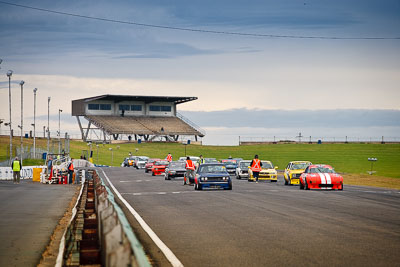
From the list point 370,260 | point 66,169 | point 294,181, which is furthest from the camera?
point 66,169

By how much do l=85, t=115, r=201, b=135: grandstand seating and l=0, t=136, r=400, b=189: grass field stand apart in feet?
11.4

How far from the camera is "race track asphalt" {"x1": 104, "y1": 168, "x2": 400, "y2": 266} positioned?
33.1 ft

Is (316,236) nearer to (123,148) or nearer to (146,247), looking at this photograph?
(146,247)

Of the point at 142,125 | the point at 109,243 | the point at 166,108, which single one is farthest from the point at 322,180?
the point at 166,108

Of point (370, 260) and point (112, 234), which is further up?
point (112, 234)

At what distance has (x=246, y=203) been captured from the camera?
22328 millimetres

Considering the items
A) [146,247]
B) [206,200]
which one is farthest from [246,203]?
[146,247]

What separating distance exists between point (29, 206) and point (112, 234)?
18.3 metres

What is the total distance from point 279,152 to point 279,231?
305 feet

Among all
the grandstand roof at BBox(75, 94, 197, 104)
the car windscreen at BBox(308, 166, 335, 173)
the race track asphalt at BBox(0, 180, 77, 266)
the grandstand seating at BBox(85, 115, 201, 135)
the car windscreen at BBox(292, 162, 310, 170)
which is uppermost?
the grandstand roof at BBox(75, 94, 197, 104)

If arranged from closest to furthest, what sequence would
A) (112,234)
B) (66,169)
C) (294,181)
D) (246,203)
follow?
(112,234) < (246,203) < (294,181) < (66,169)

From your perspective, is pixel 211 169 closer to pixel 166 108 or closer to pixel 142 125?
pixel 142 125

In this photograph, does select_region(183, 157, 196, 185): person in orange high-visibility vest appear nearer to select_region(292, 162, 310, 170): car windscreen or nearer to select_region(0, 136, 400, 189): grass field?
select_region(292, 162, 310, 170): car windscreen

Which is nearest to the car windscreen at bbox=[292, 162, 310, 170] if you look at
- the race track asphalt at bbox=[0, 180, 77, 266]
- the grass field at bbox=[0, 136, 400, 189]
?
the race track asphalt at bbox=[0, 180, 77, 266]
